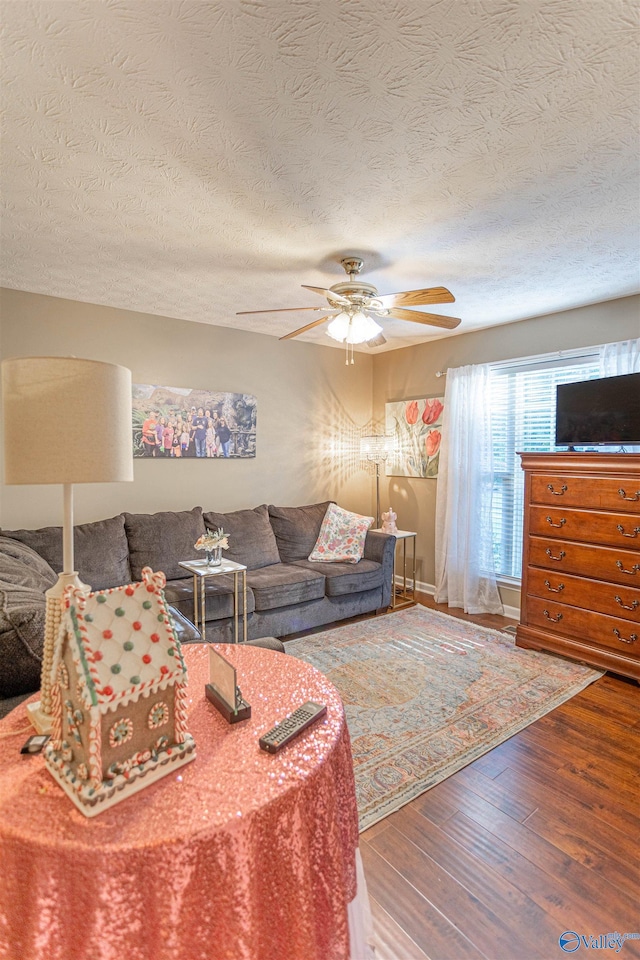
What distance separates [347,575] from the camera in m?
3.81

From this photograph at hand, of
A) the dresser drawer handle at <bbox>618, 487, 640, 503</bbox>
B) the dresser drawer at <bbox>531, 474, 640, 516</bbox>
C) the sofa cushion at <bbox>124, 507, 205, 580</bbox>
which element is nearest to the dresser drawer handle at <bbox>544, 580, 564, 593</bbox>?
the dresser drawer at <bbox>531, 474, 640, 516</bbox>

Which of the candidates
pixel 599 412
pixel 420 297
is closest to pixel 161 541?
pixel 420 297

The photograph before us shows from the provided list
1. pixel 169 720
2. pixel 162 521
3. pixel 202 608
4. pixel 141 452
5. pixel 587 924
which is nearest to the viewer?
pixel 169 720

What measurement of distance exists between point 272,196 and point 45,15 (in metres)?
0.97

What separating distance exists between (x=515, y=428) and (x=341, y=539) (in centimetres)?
181

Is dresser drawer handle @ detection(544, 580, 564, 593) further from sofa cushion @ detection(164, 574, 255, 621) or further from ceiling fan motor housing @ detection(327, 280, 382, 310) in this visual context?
ceiling fan motor housing @ detection(327, 280, 382, 310)

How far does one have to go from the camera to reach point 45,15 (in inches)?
47.6

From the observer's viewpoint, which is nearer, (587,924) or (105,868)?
(105,868)

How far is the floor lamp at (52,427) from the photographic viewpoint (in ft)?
3.30

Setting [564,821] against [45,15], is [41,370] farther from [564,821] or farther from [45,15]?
[564,821]

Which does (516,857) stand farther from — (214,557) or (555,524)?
(214,557)

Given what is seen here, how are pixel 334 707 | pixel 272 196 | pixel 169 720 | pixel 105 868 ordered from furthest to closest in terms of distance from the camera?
pixel 272 196
pixel 334 707
pixel 169 720
pixel 105 868

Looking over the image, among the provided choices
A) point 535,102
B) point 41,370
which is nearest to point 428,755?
point 41,370

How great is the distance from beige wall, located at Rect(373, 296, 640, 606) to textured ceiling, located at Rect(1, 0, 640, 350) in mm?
527
